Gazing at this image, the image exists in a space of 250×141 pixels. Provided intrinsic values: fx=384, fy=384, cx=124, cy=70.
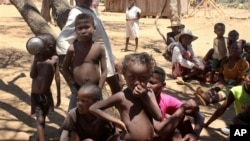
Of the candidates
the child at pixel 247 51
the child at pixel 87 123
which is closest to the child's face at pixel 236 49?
the child at pixel 247 51

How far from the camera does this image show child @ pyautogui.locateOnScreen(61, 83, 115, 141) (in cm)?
282

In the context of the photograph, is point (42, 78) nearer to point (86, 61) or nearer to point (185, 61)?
point (86, 61)

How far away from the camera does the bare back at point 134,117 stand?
2602 millimetres

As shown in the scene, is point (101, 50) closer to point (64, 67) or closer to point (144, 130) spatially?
point (64, 67)

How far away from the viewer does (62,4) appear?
13.3ft

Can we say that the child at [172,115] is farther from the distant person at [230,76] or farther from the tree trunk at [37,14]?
the distant person at [230,76]

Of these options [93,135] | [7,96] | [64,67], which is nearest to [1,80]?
[7,96]

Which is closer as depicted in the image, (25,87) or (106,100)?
(106,100)

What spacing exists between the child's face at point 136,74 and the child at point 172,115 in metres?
0.53

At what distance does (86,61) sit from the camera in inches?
129

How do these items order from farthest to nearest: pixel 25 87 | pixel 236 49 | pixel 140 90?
1. pixel 25 87
2. pixel 236 49
3. pixel 140 90

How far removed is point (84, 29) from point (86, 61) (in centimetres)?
31

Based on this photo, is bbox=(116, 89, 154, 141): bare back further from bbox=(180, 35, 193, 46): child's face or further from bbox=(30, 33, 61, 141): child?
bbox=(180, 35, 193, 46): child's face

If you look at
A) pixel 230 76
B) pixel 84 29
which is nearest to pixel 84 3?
pixel 84 29
